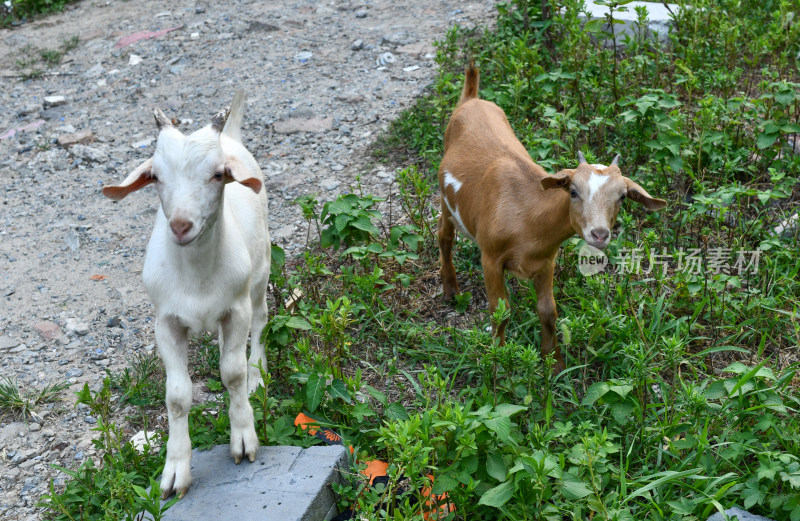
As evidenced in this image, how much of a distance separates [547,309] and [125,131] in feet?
15.9

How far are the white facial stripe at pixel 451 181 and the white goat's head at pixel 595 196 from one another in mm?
906

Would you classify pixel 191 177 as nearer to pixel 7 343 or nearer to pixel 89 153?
pixel 7 343

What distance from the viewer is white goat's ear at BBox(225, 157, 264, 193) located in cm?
307

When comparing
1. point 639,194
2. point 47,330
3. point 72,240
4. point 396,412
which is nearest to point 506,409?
point 396,412

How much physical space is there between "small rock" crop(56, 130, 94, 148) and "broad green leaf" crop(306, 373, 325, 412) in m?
4.61

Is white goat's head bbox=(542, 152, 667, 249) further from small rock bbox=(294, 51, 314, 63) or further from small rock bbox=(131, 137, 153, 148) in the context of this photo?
small rock bbox=(294, 51, 314, 63)

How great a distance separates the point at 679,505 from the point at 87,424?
294cm

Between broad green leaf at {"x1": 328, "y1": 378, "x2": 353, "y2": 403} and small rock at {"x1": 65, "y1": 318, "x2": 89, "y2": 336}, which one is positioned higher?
broad green leaf at {"x1": 328, "y1": 378, "x2": 353, "y2": 403}

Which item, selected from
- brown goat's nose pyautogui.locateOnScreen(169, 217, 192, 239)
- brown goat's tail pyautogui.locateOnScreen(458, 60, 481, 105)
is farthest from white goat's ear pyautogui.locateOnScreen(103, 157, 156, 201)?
brown goat's tail pyautogui.locateOnScreen(458, 60, 481, 105)

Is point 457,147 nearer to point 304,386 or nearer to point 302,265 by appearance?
point 302,265

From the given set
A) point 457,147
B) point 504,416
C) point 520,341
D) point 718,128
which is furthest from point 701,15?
point 504,416

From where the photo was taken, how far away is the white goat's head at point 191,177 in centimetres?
301

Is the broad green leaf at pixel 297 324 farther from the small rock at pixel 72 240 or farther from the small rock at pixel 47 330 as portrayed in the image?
the small rock at pixel 72 240

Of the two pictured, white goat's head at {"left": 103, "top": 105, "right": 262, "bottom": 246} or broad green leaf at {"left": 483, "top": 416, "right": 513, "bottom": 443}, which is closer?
white goat's head at {"left": 103, "top": 105, "right": 262, "bottom": 246}
